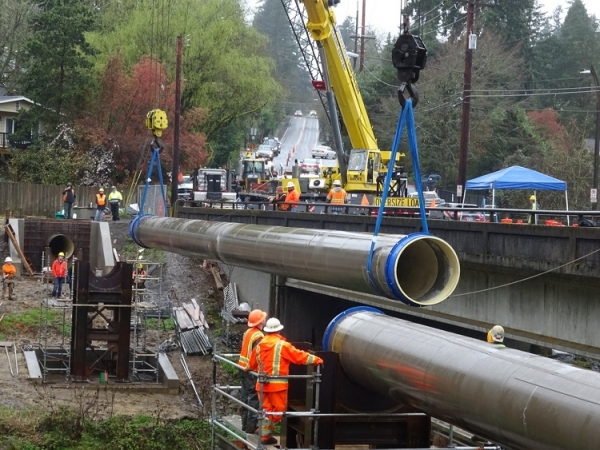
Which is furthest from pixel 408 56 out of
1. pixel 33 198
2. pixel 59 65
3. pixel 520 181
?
pixel 59 65

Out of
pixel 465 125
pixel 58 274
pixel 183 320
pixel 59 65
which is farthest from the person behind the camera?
pixel 59 65

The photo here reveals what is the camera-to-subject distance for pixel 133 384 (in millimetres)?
23062

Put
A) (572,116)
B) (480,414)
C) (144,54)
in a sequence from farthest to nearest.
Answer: (572,116)
(144,54)
(480,414)

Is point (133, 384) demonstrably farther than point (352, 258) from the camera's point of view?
Yes

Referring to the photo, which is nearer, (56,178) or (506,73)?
(56,178)

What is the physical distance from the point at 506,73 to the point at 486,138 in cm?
799

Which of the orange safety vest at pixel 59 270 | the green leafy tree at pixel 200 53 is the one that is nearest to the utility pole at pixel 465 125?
the orange safety vest at pixel 59 270

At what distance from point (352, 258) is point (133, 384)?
41.7 feet

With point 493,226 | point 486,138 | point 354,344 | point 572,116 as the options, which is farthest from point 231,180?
point 354,344

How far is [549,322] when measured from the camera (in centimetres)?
1748

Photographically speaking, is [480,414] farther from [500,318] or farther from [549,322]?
[500,318]

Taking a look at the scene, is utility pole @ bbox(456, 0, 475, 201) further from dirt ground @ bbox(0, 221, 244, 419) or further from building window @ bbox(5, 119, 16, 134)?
building window @ bbox(5, 119, 16, 134)

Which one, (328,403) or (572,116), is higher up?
(572,116)

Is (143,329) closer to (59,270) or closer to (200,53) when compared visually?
(59,270)
